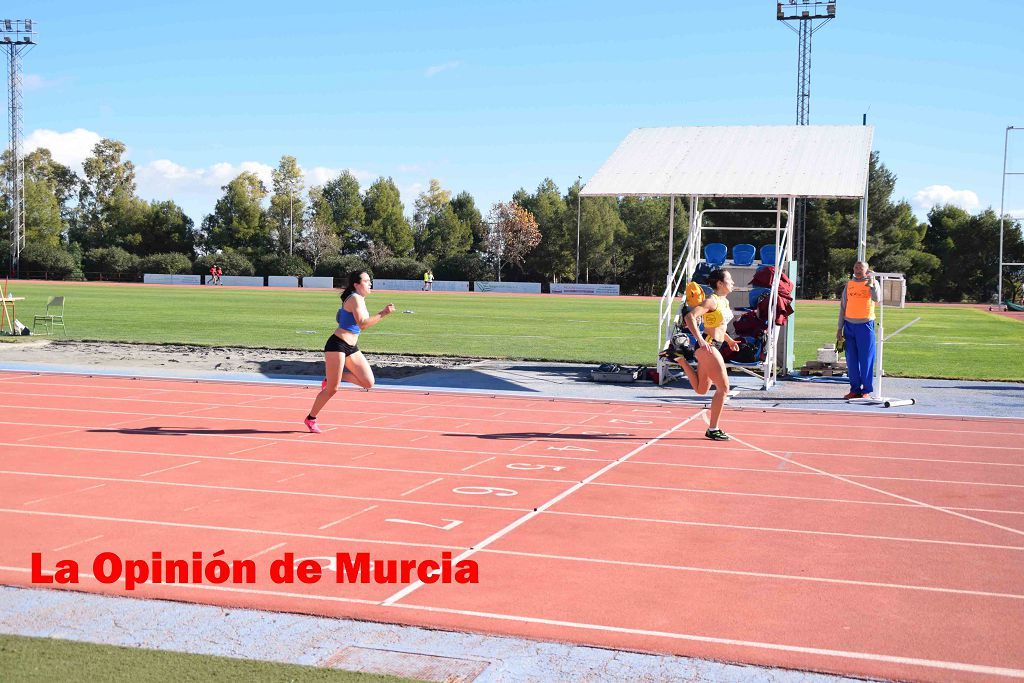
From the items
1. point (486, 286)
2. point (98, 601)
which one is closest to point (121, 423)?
point (98, 601)

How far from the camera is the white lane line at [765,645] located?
4.77 metres

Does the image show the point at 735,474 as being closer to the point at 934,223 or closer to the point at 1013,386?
the point at 1013,386

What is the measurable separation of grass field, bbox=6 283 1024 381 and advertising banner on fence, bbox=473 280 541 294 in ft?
128

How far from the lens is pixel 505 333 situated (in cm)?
3005

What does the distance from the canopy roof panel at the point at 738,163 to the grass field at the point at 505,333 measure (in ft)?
14.5

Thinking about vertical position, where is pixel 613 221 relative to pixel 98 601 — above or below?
above

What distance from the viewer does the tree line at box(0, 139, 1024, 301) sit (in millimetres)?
79188

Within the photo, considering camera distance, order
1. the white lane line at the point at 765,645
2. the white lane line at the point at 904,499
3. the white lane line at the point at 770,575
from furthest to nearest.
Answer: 1. the white lane line at the point at 904,499
2. the white lane line at the point at 770,575
3. the white lane line at the point at 765,645

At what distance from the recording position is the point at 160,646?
4922mm

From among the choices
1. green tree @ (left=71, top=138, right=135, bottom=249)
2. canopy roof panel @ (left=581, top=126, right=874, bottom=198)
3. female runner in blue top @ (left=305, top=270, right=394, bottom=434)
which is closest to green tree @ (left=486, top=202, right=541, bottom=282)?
green tree @ (left=71, top=138, right=135, bottom=249)

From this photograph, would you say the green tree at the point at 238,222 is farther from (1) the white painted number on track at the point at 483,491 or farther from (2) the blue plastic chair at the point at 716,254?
(1) the white painted number on track at the point at 483,491

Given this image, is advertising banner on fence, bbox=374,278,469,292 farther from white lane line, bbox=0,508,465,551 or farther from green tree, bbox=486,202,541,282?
white lane line, bbox=0,508,465,551

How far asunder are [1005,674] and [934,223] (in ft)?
298

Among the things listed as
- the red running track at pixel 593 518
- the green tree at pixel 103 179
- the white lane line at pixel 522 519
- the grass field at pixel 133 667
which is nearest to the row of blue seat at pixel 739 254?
the red running track at pixel 593 518
